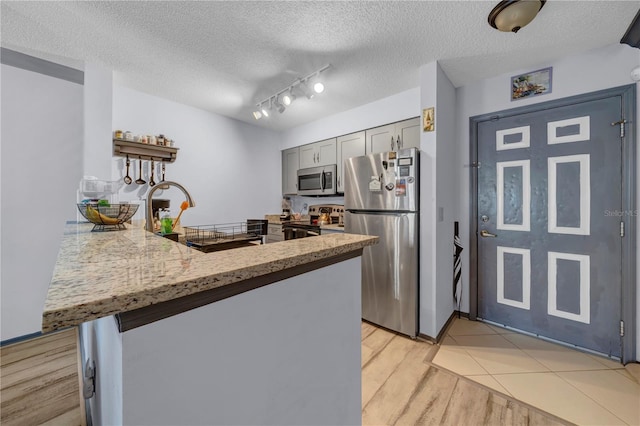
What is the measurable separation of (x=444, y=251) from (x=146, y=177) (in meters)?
3.29

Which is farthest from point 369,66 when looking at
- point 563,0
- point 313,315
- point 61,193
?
point 61,193

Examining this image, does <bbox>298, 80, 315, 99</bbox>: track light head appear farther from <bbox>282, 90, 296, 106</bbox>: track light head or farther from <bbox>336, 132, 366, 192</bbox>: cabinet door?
<bbox>336, 132, 366, 192</bbox>: cabinet door

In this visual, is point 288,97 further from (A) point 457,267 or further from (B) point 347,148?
(A) point 457,267

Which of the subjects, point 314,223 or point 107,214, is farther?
point 314,223

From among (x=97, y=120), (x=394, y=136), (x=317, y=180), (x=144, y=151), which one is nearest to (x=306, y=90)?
(x=394, y=136)

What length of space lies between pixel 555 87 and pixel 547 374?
2.28m

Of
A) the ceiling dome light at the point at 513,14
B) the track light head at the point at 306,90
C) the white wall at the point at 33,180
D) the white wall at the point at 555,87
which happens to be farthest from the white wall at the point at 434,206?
the white wall at the point at 33,180

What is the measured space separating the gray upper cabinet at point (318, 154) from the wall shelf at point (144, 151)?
1.73m

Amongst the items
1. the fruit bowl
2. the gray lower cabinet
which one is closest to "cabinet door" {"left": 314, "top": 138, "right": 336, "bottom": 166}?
the gray lower cabinet

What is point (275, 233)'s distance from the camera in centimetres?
380

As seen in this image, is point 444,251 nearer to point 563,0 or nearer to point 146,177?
point 563,0

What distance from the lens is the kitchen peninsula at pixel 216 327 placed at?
470 millimetres

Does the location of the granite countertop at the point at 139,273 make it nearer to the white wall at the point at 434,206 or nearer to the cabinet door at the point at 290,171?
the white wall at the point at 434,206

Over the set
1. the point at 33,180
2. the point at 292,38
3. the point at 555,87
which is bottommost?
the point at 33,180
